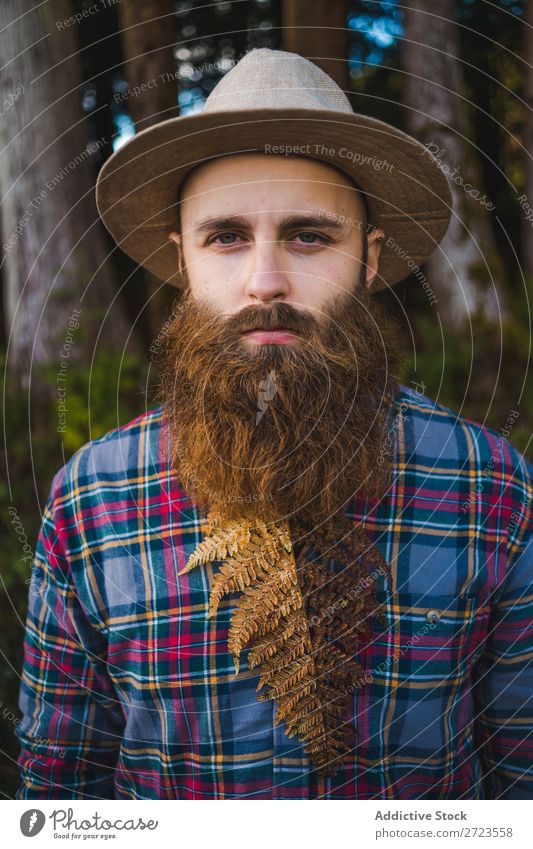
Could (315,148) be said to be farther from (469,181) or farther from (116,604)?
(469,181)

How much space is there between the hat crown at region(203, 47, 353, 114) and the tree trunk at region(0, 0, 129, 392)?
280cm

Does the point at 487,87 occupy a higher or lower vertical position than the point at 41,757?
higher

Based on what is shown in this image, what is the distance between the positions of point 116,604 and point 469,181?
459 centimetres

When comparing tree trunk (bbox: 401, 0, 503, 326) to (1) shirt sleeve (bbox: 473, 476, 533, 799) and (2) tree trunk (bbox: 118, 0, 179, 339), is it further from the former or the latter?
(1) shirt sleeve (bbox: 473, 476, 533, 799)

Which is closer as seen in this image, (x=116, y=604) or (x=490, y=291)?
(x=116, y=604)

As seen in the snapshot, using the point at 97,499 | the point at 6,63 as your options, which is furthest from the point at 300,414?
the point at 6,63

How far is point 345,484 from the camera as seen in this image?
1967mm

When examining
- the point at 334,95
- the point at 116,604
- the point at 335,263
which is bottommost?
the point at 116,604

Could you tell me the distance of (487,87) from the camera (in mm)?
7320

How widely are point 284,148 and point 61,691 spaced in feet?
5.66

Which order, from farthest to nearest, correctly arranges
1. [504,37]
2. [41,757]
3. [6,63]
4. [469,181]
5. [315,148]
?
[504,37], [469,181], [6,63], [41,757], [315,148]

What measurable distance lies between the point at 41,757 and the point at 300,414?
4.29 ft

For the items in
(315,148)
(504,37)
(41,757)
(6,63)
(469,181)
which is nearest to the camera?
(315,148)

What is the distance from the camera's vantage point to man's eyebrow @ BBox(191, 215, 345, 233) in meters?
1.80
